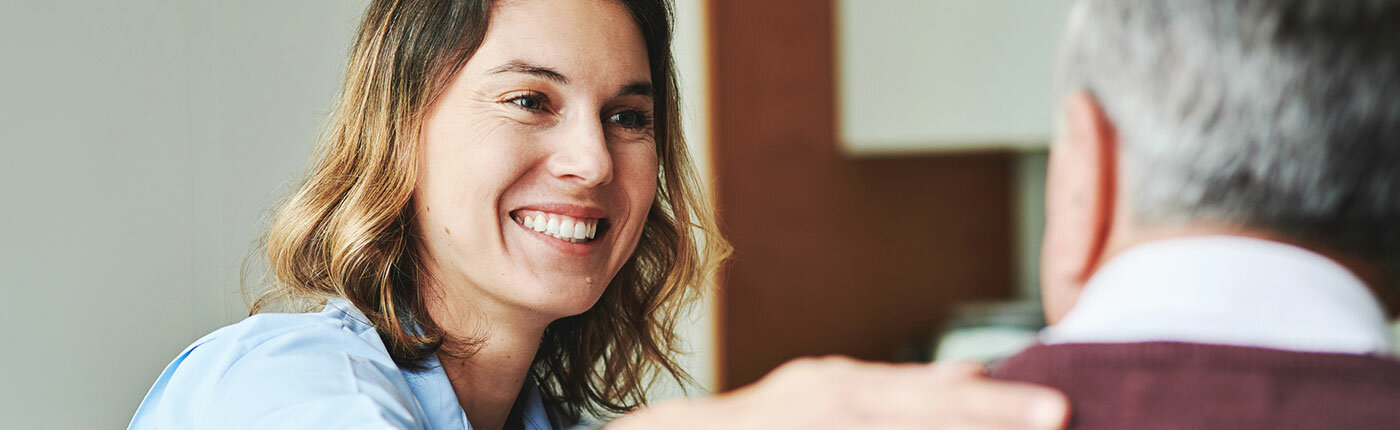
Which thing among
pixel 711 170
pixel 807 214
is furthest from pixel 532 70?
pixel 807 214

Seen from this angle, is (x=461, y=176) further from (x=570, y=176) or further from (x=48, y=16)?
(x=48, y=16)

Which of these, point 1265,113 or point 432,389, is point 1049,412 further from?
point 432,389

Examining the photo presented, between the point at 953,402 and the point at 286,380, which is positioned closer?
the point at 953,402

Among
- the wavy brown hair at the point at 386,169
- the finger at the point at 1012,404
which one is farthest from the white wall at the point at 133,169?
the finger at the point at 1012,404

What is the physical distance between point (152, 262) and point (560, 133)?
762mm

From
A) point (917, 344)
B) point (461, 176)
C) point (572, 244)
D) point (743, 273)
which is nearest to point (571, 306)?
point (572, 244)

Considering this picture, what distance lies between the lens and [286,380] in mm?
901

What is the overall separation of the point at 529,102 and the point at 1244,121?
0.72m

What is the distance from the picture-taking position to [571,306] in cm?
117

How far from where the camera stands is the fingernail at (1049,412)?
50 centimetres

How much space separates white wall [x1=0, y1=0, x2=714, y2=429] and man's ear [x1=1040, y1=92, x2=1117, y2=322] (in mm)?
1085

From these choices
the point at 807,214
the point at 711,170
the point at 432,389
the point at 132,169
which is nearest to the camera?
the point at 432,389

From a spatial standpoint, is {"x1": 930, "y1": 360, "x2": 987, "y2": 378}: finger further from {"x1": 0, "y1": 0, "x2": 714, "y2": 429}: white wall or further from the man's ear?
{"x1": 0, "y1": 0, "x2": 714, "y2": 429}: white wall

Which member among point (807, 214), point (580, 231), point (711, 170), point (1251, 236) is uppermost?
point (1251, 236)
